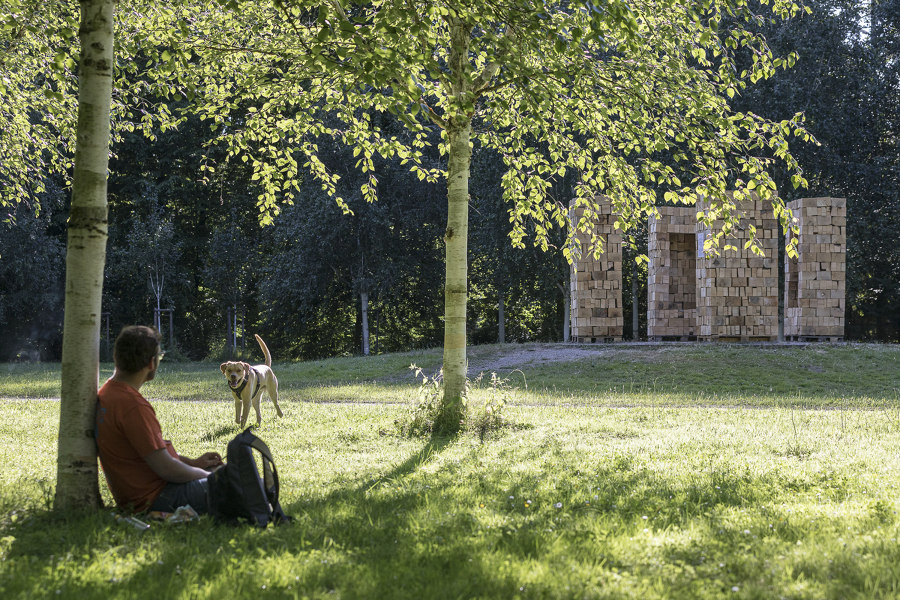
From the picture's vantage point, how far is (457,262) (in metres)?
9.56

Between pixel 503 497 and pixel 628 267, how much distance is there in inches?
1173

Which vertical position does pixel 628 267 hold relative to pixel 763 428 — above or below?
above

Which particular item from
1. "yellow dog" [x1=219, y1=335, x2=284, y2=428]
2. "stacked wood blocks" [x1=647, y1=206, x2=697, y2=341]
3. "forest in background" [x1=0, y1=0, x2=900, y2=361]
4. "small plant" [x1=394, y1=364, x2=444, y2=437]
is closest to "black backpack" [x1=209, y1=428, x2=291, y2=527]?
"yellow dog" [x1=219, y1=335, x2=284, y2=428]

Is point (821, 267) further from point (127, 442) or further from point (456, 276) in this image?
point (127, 442)

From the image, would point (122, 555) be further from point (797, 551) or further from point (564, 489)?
point (797, 551)

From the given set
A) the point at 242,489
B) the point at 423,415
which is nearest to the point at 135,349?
the point at 242,489

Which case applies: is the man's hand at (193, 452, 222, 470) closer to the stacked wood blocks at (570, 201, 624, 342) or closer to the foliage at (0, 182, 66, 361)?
the stacked wood blocks at (570, 201, 624, 342)

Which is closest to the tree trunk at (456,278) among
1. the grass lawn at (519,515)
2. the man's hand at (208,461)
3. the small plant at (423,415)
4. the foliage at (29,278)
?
the small plant at (423,415)

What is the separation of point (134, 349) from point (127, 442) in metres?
0.60

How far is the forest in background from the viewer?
2923cm

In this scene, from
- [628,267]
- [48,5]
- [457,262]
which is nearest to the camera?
[48,5]

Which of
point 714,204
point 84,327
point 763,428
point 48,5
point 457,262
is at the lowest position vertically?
point 763,428

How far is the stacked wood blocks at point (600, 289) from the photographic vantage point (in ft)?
71.4

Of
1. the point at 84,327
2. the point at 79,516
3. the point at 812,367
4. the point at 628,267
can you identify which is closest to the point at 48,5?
the point at 84,327
